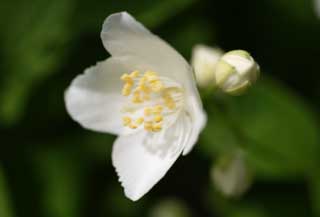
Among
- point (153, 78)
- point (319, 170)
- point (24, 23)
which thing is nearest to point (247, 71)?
point (153, 78)

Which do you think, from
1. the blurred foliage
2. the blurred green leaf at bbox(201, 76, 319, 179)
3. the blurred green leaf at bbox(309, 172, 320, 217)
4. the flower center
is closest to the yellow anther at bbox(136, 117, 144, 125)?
the flower center

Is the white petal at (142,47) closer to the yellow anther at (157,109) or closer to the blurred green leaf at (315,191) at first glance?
the yellow anther at (157,109)

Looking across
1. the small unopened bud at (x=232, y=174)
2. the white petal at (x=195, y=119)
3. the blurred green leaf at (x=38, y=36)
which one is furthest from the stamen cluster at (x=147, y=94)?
the blurred green leaf at (x=38, y=36)

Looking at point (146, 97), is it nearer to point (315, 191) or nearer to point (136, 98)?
point (136, 98)

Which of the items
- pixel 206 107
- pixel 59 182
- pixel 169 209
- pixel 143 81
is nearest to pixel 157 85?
pixel 143 81

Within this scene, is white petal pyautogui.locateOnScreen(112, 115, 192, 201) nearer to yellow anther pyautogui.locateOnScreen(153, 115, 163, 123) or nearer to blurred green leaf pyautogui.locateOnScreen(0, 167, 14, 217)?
yellow anther pyautogui.locateOnScreen(153, 115, 163, 123)

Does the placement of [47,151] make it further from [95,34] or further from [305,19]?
[305,19]
